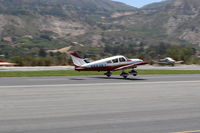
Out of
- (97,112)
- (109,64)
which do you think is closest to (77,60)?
(109,64)

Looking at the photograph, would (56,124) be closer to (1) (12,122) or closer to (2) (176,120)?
Result: (1) (12,122)

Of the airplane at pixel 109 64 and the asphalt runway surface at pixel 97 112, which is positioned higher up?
the airplane at pixel 109 64

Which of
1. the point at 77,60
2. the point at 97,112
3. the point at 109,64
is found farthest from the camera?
the point at 109,64

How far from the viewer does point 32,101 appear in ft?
52.9

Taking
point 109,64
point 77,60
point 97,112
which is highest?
point 77,60

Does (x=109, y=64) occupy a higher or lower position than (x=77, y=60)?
lower

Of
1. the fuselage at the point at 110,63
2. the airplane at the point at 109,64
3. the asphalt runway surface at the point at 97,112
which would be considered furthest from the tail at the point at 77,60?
the asphalt runway surface at the point at 97,112

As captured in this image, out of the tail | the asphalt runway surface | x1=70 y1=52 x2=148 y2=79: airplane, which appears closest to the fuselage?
x1=70 y1=52 x2=148 y2=79: airplane

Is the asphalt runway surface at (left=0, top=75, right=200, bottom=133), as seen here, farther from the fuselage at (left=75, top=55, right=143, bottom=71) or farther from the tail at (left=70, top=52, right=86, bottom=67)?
the fuselage at (left=75, top=55, right=143, bottom=71)

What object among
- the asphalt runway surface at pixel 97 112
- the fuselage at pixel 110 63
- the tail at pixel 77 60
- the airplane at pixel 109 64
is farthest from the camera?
the fuselage at pixel 110 63

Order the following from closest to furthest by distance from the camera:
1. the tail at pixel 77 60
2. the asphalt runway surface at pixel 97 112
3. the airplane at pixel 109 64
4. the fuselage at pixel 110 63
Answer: the asphalt runway surface at pixel 97 112
the tail at pixel 77 60
the airplane at pixel 109 64
the fuselage at pixel 110 63

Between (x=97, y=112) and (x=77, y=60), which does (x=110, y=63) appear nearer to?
(x=77, y=60)

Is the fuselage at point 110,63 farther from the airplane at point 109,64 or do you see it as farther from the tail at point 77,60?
the tail at point 77,60

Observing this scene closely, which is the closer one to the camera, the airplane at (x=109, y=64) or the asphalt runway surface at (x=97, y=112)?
the asphalt runway surface at (x=97, y=112)
